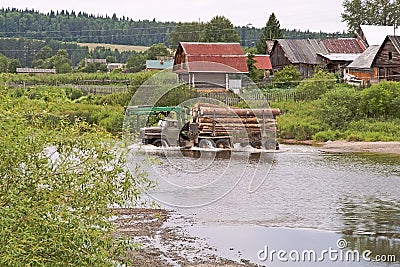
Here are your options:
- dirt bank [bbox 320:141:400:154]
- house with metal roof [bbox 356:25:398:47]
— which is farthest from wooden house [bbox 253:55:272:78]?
dirt bank [bbox 320:141:400:154]

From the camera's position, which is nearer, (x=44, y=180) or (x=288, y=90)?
(x=44, y=180)

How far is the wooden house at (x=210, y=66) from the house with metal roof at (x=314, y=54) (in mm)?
6187

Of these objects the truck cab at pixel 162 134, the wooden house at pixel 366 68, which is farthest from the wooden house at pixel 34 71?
the truck cab at pixel 162 134

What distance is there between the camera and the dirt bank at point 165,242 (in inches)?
549

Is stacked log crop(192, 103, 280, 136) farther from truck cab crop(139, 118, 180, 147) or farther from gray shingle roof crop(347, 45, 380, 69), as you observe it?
gray shingle roof crop(347, 45, 380, 69)

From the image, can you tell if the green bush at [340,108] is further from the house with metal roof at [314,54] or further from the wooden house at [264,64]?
the wooden house at [264,64]

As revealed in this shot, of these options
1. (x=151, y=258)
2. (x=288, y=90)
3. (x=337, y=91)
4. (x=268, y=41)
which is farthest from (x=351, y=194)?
(x=268, y=41)

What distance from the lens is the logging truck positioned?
108 ft

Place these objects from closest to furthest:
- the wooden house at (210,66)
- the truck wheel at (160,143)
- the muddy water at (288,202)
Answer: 1. the muddy water at (288,202)
2. the truck wheel at (160,143)
3. the wooden house at (210,66)

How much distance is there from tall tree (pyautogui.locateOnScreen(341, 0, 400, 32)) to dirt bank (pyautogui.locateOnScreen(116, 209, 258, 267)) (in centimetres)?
6018

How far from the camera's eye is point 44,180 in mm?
8438

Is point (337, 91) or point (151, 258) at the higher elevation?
point (337, 91)

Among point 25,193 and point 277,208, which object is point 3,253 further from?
point 277,208

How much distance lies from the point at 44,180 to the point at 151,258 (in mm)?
6145
